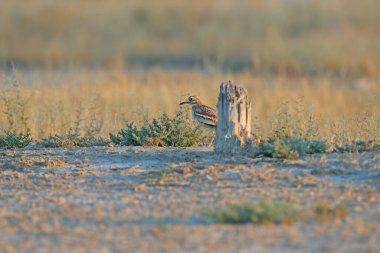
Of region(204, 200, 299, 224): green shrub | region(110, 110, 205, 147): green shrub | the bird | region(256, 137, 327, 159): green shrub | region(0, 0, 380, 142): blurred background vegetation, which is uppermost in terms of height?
region(0, 0, 380, 142): blurred background vegetation

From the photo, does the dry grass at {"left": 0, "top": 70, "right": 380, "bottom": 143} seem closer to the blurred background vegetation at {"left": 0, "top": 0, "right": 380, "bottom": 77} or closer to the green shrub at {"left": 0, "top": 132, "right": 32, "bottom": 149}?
the green shrub at {"left": 0, "top": 132, "right": 32, "bottom": 149}

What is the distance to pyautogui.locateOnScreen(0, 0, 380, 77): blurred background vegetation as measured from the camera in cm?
2306

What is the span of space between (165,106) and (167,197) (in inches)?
296

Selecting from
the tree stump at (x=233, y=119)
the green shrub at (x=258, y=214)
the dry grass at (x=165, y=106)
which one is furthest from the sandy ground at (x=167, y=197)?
the dry grass at (x=165, y=106)

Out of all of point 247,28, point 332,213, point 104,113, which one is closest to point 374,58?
point 247,28

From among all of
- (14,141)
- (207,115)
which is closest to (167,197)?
(207,115)

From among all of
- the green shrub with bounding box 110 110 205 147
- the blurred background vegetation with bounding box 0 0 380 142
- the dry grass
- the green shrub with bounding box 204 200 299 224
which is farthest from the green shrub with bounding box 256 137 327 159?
the blurred background vegetation with bounding box 0 0 380 142

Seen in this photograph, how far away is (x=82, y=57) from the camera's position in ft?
84.4

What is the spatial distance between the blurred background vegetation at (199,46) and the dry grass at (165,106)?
9cm

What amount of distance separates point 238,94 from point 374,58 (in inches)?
582

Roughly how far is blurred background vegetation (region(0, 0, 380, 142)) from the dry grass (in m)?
0.09

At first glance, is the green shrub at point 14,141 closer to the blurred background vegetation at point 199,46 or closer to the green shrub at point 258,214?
the green shrub at point 258,214

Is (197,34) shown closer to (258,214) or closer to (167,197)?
(167,197)

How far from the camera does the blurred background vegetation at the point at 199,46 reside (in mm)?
17625
